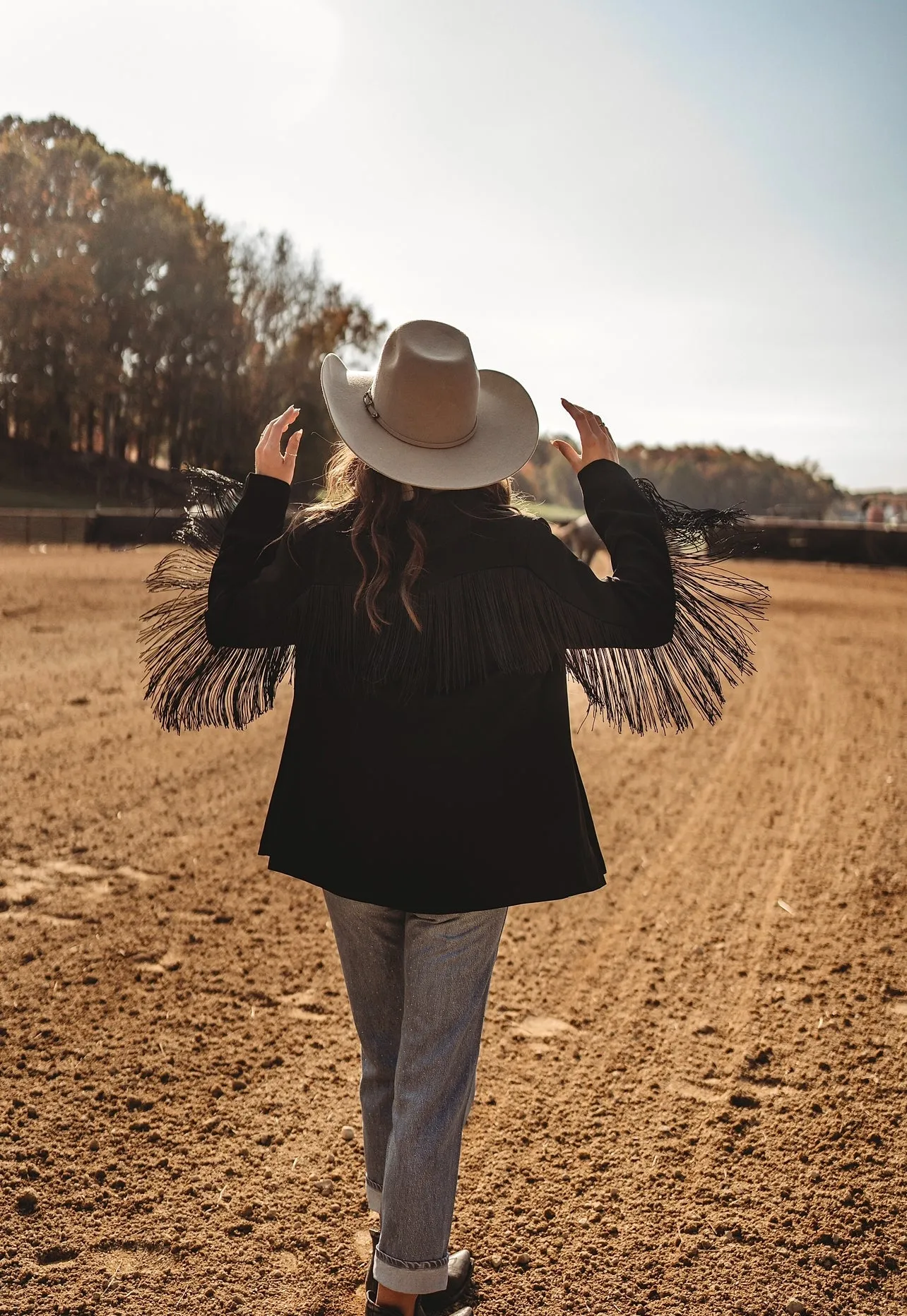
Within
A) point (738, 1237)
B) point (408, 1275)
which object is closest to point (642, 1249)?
point (738, 1237)

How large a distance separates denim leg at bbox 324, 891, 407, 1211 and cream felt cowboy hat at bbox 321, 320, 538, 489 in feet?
2.64

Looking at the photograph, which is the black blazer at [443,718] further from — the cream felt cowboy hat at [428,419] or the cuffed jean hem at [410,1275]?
the cuffed jean hem at [410,1275]

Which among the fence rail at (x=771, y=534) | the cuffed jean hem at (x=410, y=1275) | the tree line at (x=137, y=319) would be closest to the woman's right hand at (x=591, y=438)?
the cuffed jean hem at (x=410, y=1275)

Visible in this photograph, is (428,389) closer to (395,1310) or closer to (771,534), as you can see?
(395,1310)

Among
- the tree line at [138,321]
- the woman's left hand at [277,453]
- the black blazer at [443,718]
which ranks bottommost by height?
the black blazer at [443,718]

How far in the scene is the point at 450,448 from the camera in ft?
6.02

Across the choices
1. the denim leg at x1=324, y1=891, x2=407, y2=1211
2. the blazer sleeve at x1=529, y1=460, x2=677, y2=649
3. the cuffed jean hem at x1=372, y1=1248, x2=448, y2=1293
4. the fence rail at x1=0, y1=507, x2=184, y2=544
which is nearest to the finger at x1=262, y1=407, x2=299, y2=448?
the blazer sleeve at x1=529, y1=460, x2=677, y2=649

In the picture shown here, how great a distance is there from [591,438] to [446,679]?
1.81 ft

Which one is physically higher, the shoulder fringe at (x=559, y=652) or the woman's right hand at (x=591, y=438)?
the woman's right hand at (x=591, y=438)

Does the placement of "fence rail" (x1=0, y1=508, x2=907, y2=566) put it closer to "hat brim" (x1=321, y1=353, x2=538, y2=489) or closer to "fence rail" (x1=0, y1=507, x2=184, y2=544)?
"fence rail" (x1=0, y1=507, x2=184, y2=544)

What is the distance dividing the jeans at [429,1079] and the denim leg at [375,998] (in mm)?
18

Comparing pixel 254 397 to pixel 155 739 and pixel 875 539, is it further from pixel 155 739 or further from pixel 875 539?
pixel 155 739

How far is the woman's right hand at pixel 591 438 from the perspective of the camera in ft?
6.29

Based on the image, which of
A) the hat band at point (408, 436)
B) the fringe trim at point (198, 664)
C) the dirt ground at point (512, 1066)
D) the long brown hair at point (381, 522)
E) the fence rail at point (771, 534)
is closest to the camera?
the long brown hair at point (381, 522)
